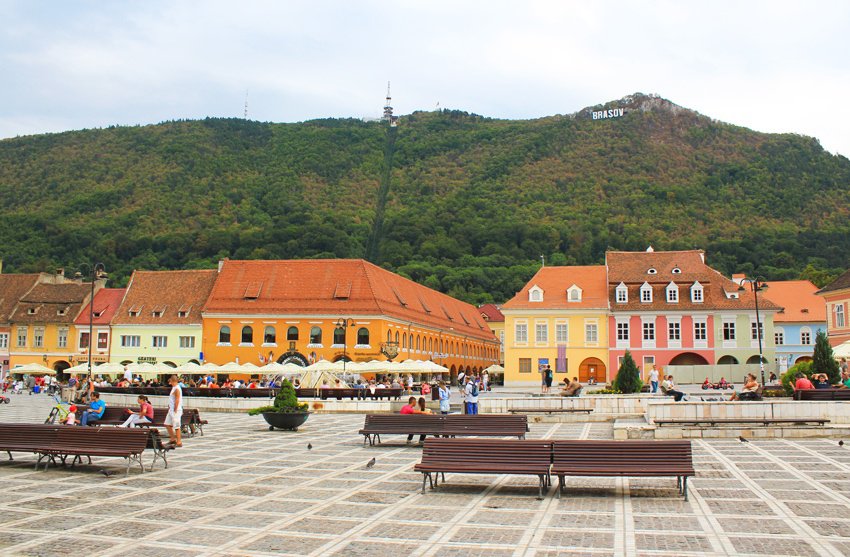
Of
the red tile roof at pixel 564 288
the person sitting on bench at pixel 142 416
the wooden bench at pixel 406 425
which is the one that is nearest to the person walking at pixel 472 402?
the wooden bench at pixel 406 425

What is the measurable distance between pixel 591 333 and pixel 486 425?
39762mm

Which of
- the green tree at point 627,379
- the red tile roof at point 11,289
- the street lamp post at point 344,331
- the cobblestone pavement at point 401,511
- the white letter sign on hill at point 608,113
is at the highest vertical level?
the white letter sign on hill at point 608,113

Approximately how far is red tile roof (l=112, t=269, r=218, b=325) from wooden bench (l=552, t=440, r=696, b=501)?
53694 millimetres

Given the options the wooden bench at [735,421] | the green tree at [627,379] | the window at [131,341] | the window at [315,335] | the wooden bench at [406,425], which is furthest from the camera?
the window at [131,341]

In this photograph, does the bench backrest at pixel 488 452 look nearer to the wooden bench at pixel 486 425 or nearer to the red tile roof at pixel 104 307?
the wooden bench at pixel 486 425

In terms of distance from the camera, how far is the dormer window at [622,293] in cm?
5588

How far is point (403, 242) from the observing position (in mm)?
105562

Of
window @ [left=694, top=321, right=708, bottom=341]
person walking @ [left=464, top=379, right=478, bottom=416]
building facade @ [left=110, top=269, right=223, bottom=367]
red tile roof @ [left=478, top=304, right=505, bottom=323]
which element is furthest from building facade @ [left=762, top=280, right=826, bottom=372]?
building facade @ [left=110, top=269, right=223, bottom=367]

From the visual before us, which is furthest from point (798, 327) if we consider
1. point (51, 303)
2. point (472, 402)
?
point (51, 303)

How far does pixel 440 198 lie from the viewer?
11644cm

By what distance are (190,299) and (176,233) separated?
107 feet

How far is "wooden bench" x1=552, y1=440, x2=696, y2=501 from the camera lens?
11.4 metres

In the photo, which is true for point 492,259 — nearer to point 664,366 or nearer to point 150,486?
point 664,366

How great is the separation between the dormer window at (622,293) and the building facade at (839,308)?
12.1m
